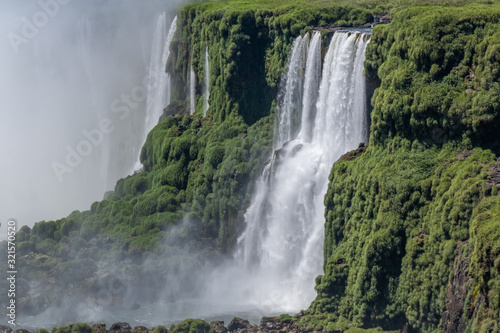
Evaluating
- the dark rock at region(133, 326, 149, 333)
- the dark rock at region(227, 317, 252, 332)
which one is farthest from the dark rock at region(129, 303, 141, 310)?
the dark rock at region(227, 317, 252, 332)

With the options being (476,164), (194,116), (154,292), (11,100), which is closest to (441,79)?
(476,164)

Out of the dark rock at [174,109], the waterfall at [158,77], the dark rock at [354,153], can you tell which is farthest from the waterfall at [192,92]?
the dark rock at [354,153]

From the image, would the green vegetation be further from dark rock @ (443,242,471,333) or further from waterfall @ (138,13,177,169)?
waterfall @ (138,13,177,169)

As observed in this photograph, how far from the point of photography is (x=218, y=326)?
43125 millimetres

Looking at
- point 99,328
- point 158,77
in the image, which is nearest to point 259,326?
point 99,328

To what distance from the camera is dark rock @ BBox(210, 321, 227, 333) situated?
4272 cm

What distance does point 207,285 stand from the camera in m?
51.9

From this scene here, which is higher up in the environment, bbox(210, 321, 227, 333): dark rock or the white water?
the white water

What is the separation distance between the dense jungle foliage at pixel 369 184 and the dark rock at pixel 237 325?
2344 mm

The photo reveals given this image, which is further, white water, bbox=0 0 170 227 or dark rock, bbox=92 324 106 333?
white water, bbox=0 0 170 227

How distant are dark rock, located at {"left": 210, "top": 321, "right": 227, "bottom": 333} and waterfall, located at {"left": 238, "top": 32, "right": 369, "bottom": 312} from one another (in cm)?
431

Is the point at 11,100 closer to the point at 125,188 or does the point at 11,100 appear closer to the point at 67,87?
the point at 67,87

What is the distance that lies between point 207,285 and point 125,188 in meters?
13.2

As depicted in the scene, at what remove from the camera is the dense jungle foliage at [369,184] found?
36.4 meters
